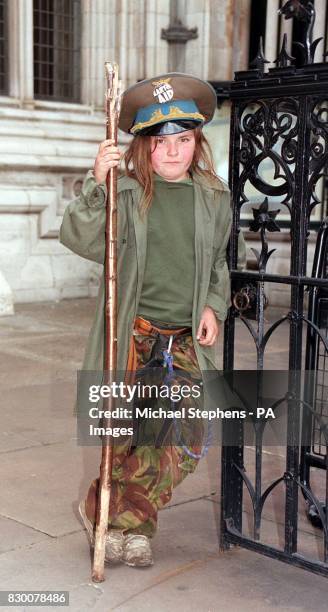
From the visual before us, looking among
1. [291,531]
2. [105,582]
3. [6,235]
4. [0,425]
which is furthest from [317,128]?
[6,235]

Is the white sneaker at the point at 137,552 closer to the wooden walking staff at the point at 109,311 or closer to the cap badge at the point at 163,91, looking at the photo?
the wooden walking staff at the point at 109,311

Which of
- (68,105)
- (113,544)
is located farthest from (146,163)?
(68,105)

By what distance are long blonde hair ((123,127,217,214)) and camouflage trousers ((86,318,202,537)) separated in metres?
0.55

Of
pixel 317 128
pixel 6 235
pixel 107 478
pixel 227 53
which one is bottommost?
pixel 107 478

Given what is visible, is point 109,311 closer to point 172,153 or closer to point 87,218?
point 87,218

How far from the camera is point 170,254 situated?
3262 mm

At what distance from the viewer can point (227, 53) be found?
35.9 feet

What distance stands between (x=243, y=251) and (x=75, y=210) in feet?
2.27

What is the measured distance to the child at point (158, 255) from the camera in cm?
321

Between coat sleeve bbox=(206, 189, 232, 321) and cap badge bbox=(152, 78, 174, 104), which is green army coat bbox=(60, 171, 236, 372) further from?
cap badge bbox=(152, 78, 174, 104)

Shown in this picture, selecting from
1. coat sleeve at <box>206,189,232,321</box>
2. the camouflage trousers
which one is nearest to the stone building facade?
the camouflage trousers

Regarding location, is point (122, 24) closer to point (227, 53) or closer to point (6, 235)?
point (227, 53)

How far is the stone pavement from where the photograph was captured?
→ 3088 mm

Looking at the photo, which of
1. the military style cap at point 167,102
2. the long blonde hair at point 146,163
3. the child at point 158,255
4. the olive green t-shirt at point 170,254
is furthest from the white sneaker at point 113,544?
the military style cap at point 167,102
